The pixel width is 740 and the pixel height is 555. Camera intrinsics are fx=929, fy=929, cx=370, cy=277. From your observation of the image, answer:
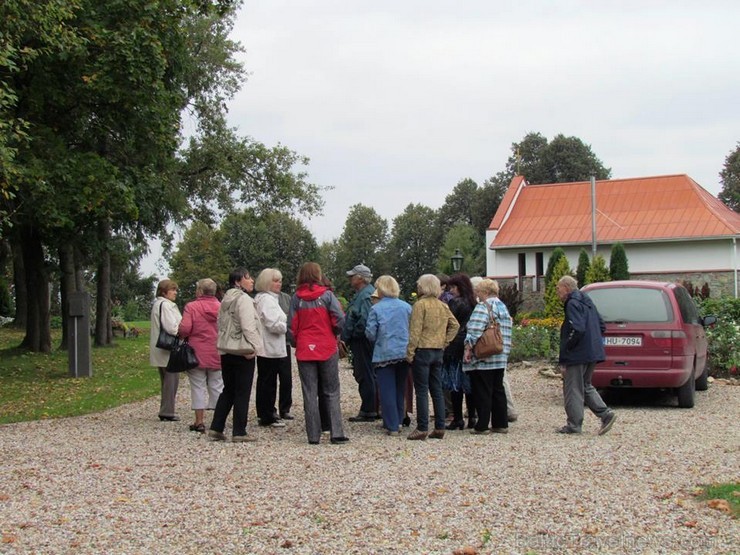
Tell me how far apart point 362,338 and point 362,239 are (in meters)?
82.1

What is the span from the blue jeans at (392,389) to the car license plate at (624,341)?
3.63 meters

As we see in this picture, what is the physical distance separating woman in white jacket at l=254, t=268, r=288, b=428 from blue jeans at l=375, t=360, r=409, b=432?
1.34 metres

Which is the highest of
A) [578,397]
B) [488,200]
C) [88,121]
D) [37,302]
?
[488,200]

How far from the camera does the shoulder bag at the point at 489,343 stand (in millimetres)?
10039

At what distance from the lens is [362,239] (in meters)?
93.2

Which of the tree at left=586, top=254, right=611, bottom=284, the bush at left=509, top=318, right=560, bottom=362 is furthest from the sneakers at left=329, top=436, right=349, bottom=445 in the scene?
the tree at left=586, top=254, right=611, bottom=284

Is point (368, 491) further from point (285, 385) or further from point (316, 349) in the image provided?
point (285, 385)

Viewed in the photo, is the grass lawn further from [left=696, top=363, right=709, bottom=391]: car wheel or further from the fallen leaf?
the fallen leaf

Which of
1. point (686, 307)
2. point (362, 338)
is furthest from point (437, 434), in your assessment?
point (686, 307)

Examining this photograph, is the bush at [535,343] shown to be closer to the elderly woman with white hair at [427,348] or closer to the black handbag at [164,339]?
the elderly woman with white hair at [427,348]

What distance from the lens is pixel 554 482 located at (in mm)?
7285

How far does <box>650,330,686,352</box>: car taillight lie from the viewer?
40.8 feet

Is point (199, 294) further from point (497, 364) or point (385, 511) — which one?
point (385, 511)

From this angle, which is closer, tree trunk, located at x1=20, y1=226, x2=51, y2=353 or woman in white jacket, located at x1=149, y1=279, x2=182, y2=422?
woman in white jacket, located at x1=149, y1=279, x2=182, y2=422
